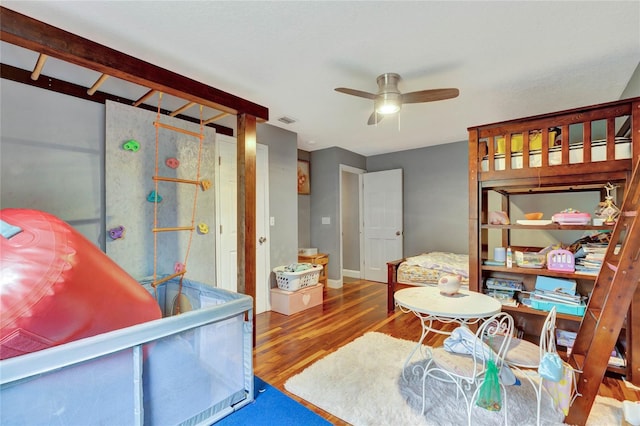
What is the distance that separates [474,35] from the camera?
6.07ft

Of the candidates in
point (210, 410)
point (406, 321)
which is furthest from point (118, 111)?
point (406, 321)

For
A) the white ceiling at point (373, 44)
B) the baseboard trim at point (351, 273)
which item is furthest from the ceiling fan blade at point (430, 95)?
the baseboard trim at point (351, 273)

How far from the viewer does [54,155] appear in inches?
86.7

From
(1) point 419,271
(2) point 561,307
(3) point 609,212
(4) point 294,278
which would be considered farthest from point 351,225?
(3) point 609,212

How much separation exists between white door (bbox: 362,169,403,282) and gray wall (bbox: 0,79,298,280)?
13.6ft

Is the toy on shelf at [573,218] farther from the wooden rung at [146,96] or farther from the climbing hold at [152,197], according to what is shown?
the climbing hold at [152,197]

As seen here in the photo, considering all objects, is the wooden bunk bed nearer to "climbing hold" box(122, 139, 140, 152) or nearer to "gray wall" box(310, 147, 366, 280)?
"gray wall" box(310, 147, 366, 280)

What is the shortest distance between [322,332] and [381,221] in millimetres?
2852

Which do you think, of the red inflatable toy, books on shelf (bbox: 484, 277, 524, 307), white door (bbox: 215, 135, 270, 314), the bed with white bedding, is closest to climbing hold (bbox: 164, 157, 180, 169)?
white door (bbox: 215, 135, 270, 314)

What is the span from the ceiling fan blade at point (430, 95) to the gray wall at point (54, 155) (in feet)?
8.39

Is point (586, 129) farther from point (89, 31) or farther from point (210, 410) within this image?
point (89, 31)

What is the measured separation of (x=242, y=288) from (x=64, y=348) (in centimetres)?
153

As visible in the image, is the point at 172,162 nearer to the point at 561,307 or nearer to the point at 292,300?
the point at 292,300

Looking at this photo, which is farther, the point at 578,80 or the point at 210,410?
the point at 578,80
